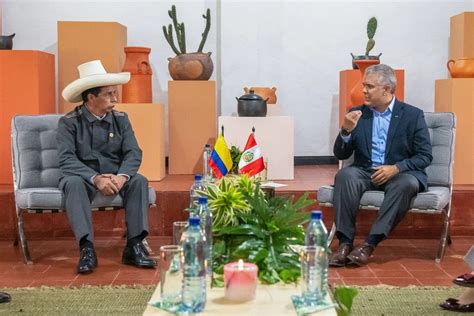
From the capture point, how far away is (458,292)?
163 inches

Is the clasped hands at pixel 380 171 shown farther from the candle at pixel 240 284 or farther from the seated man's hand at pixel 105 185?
the candle at pixel 240 284

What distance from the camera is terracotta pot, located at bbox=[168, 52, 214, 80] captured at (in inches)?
262

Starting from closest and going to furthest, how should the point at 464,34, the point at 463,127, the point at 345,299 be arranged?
the point at 345,299 → the point at 463,127 → the point at 464,34

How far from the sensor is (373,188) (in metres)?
4.89

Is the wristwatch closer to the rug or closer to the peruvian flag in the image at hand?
the peruvian flag

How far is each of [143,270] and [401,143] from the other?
1.74m

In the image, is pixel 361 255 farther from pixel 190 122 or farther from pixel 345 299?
pixel 190 122

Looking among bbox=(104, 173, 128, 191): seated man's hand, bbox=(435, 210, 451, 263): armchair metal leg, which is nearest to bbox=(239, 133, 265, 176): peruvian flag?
bbox=(104, 173, 128, 191): seated man's hand

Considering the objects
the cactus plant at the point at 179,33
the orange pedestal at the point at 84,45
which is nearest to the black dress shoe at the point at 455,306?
the cactus plant at the point at 179,33

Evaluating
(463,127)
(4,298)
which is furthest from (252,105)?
(4,298)

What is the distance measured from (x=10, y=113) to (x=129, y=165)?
1876 mm

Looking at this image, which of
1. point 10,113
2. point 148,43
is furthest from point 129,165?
point 148,43

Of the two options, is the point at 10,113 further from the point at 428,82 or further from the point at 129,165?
the point at 428,82

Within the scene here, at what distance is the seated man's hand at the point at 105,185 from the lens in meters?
4.68
